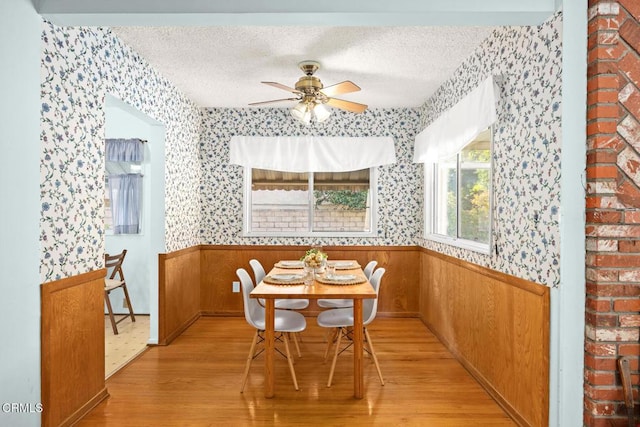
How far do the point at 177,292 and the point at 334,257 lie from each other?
1873 mm

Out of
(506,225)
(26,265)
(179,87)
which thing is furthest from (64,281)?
(506,225)

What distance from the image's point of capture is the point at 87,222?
2.55m

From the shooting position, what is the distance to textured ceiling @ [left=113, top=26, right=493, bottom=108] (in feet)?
9.29

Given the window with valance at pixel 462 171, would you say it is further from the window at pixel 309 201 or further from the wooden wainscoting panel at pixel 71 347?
the wooden wainscoting panel at pixel 71 347

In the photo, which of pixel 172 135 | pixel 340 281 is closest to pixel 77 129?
pixel 172 135

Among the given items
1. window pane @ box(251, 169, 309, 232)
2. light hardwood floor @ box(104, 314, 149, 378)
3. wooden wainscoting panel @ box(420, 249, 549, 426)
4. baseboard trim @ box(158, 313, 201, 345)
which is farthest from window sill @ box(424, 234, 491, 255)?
light hardwood floor @ box(104, 314, 149, 378)

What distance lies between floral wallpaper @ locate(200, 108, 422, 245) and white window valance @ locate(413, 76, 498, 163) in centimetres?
66

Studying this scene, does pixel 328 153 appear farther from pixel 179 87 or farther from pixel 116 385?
pixel 116 385

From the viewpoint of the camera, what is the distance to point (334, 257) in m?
4.86

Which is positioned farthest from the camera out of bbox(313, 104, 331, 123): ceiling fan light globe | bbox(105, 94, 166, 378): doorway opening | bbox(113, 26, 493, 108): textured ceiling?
bbox(105, 94, 166, 378): doorway opening

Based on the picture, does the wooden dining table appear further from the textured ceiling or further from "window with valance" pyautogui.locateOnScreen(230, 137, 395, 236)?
"window with valance" pyautogui.locateOnScreen(230, 137, 395, 236)

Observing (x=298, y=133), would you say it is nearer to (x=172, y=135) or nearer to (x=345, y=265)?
(x=172, y=135)

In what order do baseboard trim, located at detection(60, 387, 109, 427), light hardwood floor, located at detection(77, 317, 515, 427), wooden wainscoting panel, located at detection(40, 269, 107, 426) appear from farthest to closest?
light hardwood floor, located at detection(77, 317, 515, 427) < baseboard trim, located at detection(60, 387, 109, 427) < wooden wainscoting panel, located at detection(40, 269, 107, 426)

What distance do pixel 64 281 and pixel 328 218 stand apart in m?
3.22
